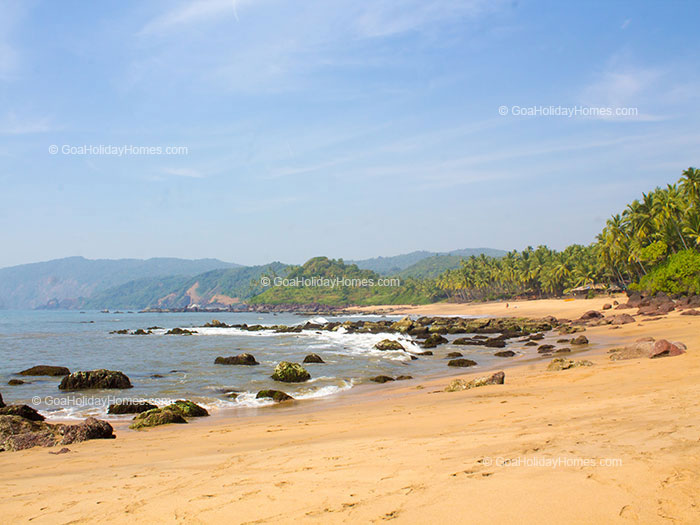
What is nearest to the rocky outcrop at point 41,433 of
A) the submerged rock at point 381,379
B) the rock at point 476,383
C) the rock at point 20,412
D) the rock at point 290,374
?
the rock at point 20,412

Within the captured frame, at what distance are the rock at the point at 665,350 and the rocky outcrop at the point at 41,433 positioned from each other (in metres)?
17.6

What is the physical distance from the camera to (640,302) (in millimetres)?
47969

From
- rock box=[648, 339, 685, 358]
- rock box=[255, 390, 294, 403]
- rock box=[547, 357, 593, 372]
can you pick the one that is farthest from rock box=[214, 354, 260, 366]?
rock box=[648, 339, 685, 358]

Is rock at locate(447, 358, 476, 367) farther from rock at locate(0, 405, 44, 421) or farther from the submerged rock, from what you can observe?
rock at locate(0, 405, 44, 421)

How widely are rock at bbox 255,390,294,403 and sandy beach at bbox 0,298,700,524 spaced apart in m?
3.89

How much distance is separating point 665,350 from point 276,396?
14029mm

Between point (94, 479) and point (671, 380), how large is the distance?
12.5 m

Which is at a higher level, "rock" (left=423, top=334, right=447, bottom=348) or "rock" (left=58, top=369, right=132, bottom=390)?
"rock" (left=58, top=369, right=132, bottom=390)

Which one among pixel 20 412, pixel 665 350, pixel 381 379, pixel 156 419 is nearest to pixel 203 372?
pixel 381 379

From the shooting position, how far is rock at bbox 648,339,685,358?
632 inches

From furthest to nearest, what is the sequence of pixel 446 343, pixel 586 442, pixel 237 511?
1. pixel 446 343
2. pixel 586 442
3. pixel 237 511

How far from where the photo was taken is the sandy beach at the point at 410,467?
13.2 ft

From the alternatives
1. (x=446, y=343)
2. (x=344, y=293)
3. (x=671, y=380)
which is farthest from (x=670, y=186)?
(x=344, y=293)

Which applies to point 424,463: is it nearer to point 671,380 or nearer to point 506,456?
point 506,456
